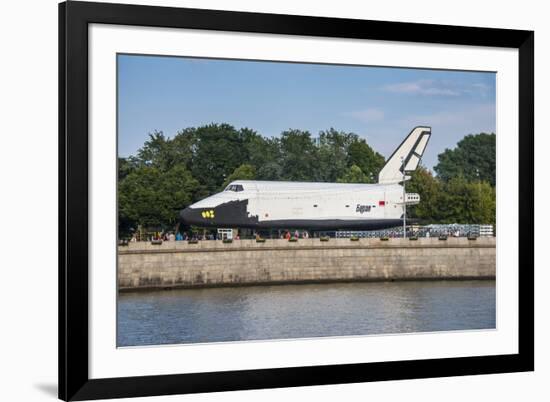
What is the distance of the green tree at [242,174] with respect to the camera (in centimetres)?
952

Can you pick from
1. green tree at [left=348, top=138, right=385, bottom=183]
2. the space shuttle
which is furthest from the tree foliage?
the space shuttle

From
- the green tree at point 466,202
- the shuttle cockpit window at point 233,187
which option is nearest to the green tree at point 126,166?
the shuttle cockpit window at point 233,187

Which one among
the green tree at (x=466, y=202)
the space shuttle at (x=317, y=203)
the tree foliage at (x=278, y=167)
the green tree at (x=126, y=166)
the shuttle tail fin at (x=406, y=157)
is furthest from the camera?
the shuttle tail fin at (x=406, y=157)

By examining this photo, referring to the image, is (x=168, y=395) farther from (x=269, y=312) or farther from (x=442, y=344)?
(x=442, y=344)

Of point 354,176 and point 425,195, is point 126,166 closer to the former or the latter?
point 354,176

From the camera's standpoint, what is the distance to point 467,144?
975cm

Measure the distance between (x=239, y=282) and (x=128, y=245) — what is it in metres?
1.41

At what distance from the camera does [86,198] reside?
7.67 m

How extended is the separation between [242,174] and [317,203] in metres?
0.87

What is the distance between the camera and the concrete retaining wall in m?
8.98

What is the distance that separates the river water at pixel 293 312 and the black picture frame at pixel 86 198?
369 millimetres

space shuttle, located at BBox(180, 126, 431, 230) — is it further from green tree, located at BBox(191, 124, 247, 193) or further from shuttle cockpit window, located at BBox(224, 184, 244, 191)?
green tree, located at BBox(191, 124, 247, 193)

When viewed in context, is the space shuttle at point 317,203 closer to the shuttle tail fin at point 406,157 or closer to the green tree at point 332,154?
the shuttle tail fin at point 406,157

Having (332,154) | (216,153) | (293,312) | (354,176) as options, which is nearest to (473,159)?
(354,176)
